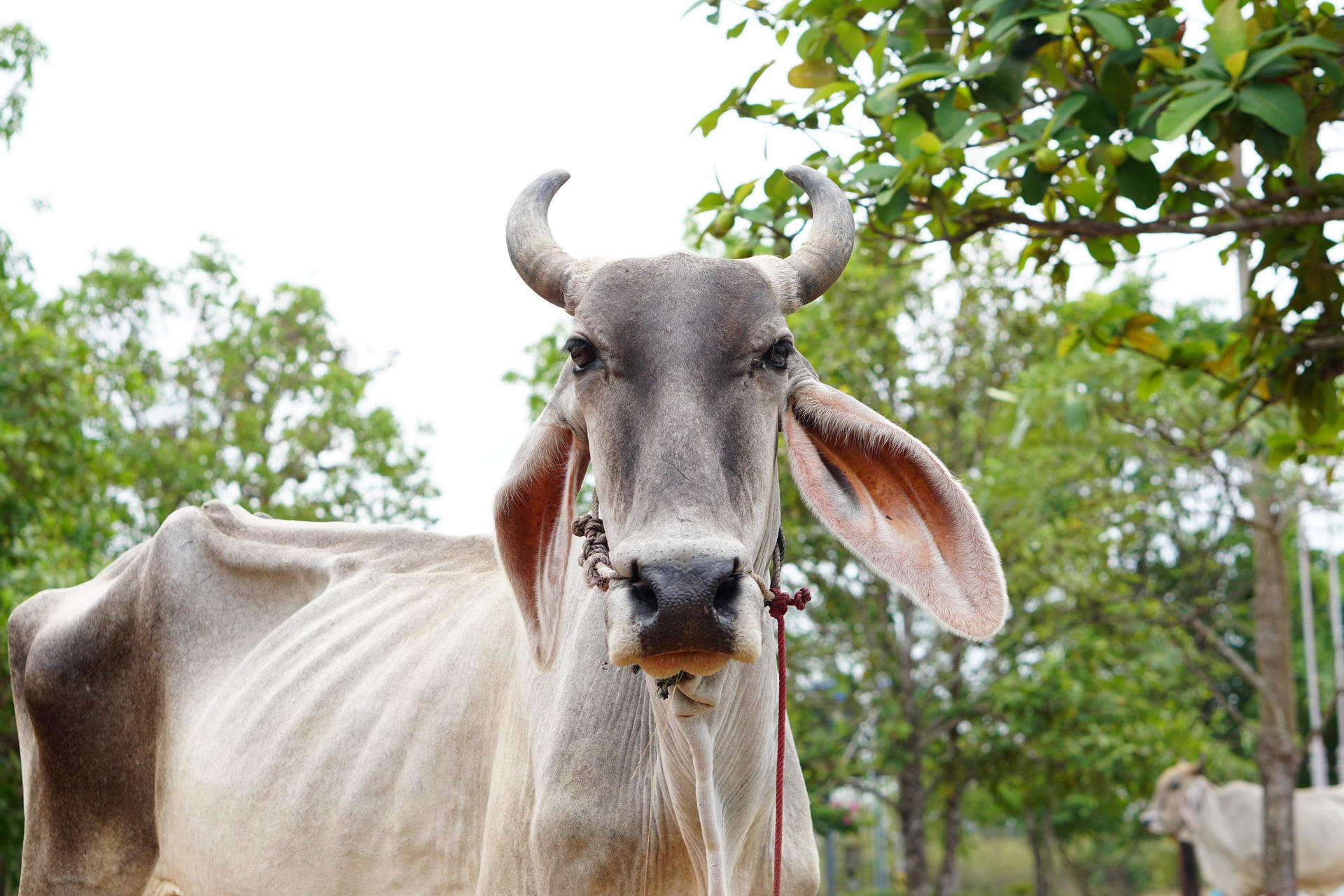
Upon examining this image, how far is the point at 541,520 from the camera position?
10.4ft

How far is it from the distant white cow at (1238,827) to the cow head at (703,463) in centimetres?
1603

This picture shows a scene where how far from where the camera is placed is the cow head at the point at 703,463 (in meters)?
2.37

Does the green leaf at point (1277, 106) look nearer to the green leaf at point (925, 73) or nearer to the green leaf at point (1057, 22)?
the green leaf at point (1057, 22)

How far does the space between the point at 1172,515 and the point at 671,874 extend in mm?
15804

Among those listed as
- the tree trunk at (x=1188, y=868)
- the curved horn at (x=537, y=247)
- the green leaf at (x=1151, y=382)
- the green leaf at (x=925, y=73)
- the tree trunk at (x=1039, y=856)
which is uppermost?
the green leaf at (x=925, y=73)

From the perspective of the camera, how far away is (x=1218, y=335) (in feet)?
23.1

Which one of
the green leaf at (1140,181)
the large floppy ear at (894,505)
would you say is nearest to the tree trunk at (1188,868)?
the green leaf at (1140,181)

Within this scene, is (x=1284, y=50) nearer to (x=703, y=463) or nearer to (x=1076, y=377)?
(x=703, y=463)

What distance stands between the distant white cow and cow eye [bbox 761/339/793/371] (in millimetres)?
16295

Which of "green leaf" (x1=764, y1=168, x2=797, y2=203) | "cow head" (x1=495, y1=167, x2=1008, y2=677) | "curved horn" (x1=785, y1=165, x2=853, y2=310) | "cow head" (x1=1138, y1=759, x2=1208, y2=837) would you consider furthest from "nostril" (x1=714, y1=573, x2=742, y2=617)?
"cow head" (x1=1138, y1=759, x2=1208, y2=837)

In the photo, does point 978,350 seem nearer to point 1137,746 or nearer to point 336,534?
point 1137,746

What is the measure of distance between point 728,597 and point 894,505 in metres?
0.70

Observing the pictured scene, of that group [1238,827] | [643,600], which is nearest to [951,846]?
[1238,827]

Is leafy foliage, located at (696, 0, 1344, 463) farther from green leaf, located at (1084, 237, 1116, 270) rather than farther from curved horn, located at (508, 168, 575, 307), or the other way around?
curved horn, located at (508, 168, 575, 307)
